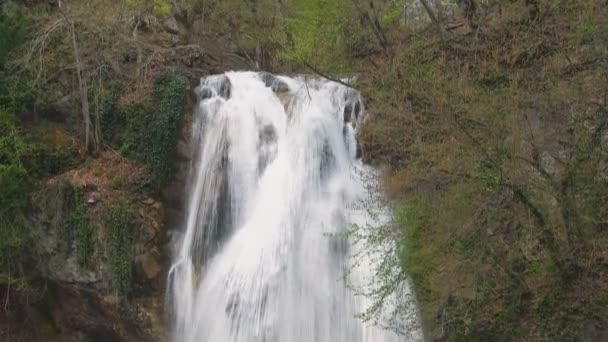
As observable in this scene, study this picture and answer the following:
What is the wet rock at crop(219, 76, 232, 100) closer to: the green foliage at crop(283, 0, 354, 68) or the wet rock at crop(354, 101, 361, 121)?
the green foliage at crop(283, 0, 354, 68)

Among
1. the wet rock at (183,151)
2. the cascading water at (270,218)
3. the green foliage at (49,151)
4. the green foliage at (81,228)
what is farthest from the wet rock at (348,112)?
the green foliage at (49,151)

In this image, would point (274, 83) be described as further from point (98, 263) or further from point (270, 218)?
point (98, 263)

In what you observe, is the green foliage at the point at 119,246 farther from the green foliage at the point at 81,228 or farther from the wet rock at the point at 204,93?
the wet rock at the point at 204,93

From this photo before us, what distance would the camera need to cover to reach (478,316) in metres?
8.30

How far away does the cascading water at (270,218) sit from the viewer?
10195mm

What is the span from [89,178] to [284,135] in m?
4.46

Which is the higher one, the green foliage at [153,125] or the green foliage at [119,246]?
the green foliage at [153,125]

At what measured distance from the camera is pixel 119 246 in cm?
1140

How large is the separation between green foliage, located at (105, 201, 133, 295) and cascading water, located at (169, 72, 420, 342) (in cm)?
95

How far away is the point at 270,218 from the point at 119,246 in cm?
318

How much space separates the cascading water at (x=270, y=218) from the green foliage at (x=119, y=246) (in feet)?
3.12

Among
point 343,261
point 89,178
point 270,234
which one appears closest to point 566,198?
point 343,261

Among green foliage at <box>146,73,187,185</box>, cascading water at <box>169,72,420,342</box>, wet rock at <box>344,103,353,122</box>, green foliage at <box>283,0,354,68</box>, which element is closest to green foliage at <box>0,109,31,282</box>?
green foliage at <box>146,73,187,185</box>

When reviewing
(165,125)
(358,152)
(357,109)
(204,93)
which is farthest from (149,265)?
(357,109)
